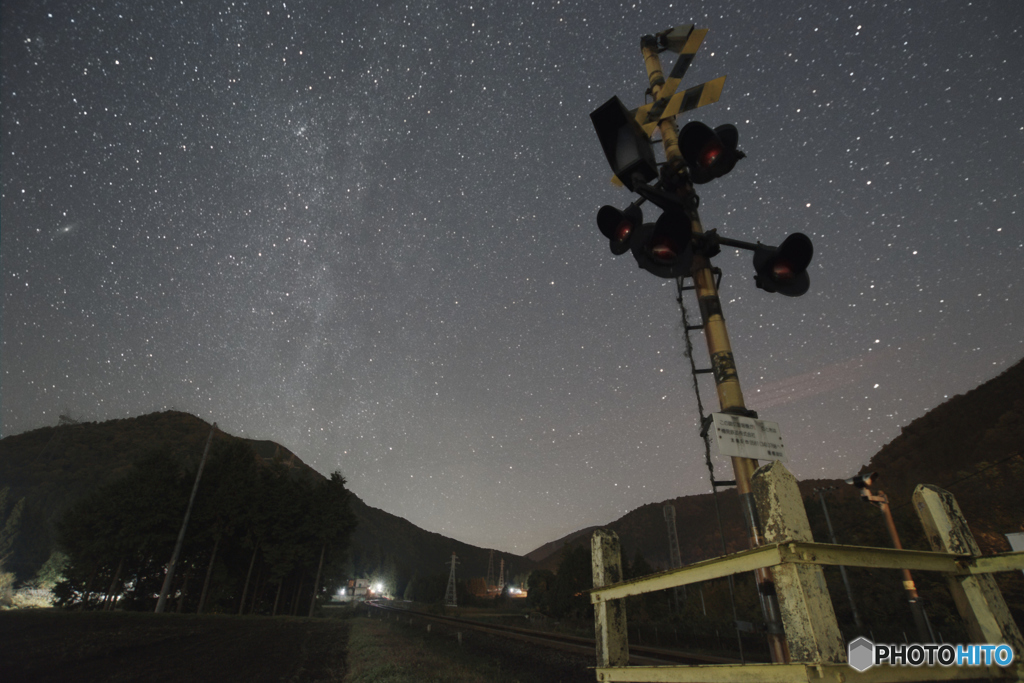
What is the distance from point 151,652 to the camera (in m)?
15.3

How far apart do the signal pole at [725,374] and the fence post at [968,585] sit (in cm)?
103

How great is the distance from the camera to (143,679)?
432 inches

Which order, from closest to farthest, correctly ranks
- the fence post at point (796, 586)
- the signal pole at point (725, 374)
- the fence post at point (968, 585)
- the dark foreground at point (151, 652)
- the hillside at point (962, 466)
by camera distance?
the fence post at point (796, 586)
the fence post at point (968, 585)
the signal pole at point (725, 374)
the dark foreground at point (151, 652)
the hillside at point (962, 466)

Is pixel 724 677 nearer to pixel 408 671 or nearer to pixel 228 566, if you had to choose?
pixel 408 671

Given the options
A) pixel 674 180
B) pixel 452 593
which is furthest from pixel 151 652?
pixel 452 593

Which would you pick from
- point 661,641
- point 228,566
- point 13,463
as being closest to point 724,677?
point 661,641

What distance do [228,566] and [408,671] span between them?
131 ft

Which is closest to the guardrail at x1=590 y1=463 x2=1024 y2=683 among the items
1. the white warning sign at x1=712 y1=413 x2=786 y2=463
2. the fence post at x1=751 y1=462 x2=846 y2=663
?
the fence post at x1=751 y1=462 x2=846 y2=663

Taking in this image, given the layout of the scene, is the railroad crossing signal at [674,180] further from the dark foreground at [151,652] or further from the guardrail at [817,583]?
the dark foreground at [151,652]

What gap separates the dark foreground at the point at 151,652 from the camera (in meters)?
11.7

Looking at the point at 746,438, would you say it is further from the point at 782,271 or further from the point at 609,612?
the point at 782,271

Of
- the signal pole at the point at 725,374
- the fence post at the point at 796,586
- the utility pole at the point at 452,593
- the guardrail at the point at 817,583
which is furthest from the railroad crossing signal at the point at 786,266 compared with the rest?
the utility pole at the point at 452,593

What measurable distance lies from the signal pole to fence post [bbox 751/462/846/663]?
2.86 feet

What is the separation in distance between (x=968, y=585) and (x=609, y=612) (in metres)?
2.26
